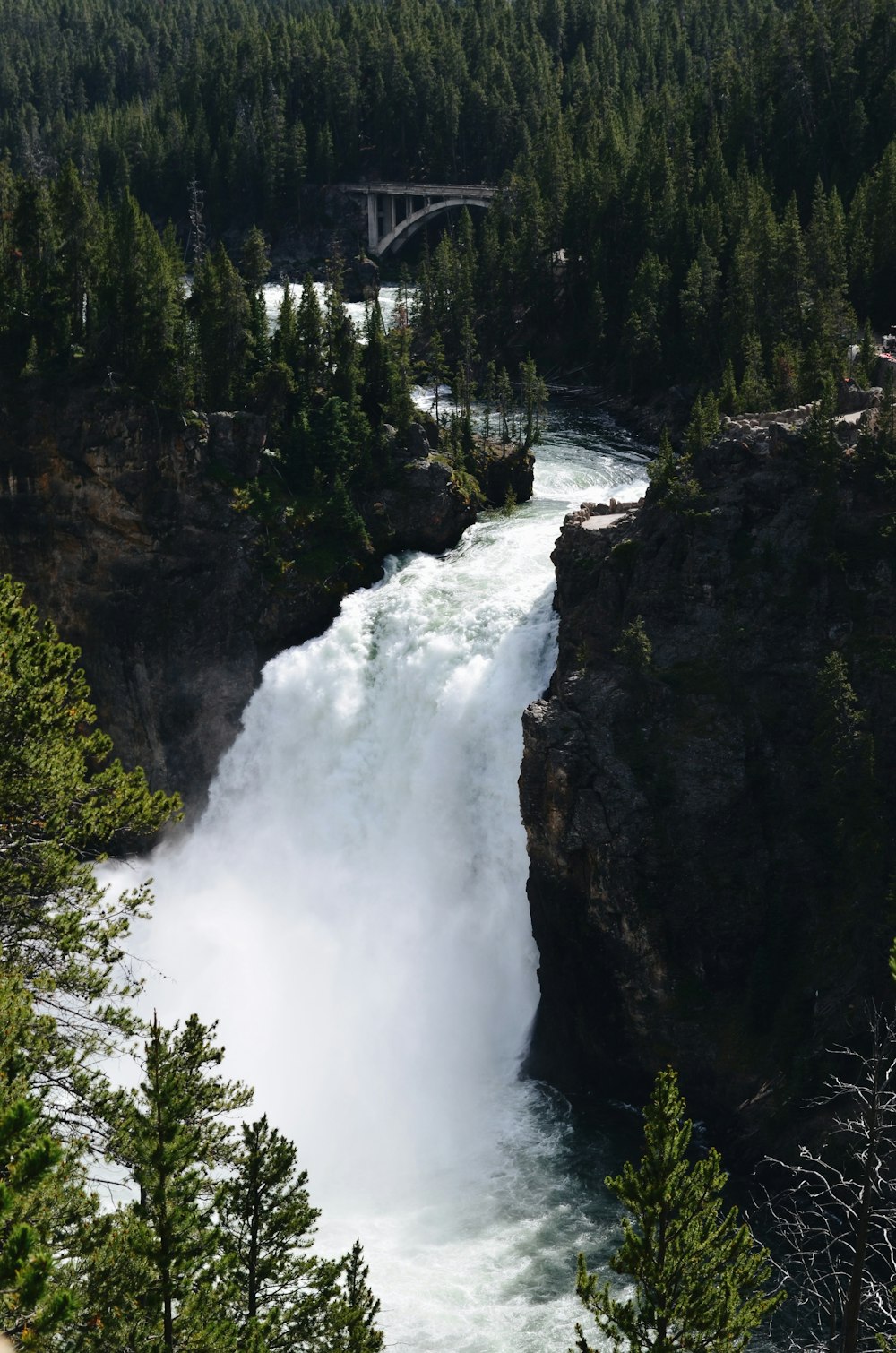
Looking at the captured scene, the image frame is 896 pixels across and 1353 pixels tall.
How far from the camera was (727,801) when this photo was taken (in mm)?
54719

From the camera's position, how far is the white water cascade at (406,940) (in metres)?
47.1

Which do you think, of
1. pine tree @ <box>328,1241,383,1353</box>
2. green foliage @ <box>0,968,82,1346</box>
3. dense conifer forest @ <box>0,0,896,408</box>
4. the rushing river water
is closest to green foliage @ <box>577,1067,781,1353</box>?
pine tree @ <box>328,1241,383,1353</box>

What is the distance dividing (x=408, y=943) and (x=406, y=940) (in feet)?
0.56

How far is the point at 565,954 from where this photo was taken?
56.4 m

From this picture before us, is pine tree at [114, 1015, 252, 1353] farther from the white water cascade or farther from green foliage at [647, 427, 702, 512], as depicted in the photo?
green foliage at [647, 427, 702, 512]

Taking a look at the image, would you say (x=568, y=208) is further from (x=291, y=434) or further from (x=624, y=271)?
(x=291, y=434)

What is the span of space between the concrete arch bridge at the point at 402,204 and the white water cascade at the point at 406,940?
7372cm

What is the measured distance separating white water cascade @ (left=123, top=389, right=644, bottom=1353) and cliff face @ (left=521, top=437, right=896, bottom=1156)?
3717 millimetres

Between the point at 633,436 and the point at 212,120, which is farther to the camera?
the point at 212,120

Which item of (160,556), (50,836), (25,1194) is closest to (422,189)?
(160,556)

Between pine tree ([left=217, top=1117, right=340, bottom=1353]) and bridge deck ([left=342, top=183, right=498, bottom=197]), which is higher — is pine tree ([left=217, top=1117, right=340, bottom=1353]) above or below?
below

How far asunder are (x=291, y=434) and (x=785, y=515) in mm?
29082

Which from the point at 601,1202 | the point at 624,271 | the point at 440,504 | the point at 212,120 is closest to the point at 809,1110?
the point at 601,1202

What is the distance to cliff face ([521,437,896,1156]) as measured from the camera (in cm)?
5162
